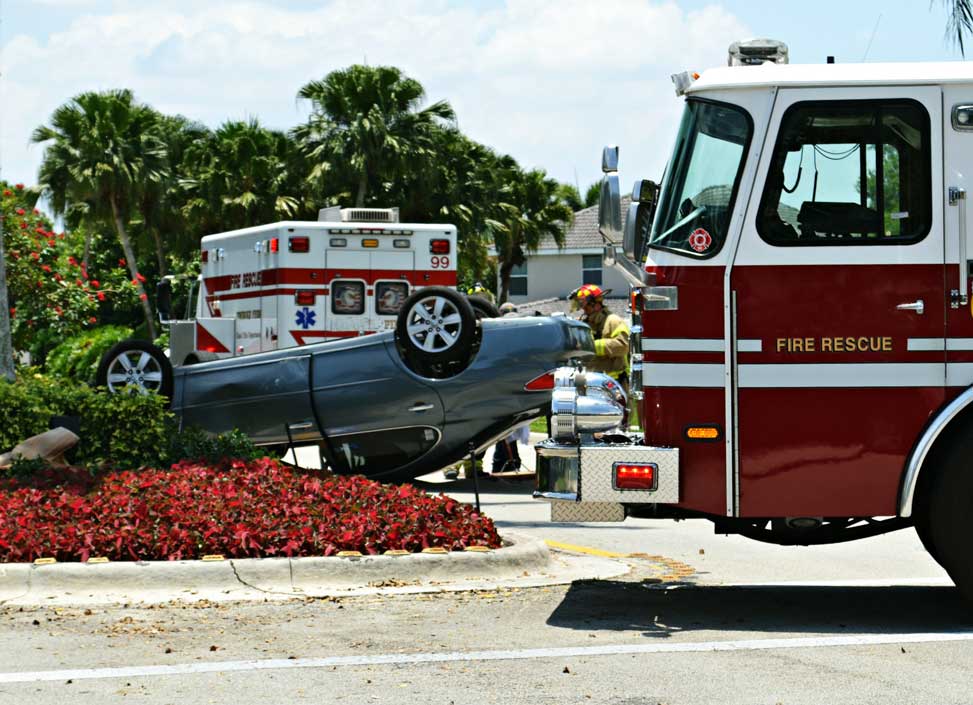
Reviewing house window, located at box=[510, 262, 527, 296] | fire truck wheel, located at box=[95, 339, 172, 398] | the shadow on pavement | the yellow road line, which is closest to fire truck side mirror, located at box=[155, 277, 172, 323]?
fire truck wheel, located at box=[95, 339, 172, 398]

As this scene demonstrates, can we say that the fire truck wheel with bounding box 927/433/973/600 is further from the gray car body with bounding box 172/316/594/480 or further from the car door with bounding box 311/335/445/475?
the car door with bounding box 311/335/445/475

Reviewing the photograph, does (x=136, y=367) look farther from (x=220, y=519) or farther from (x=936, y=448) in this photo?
(x=936, y=448)

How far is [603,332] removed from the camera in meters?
14.1

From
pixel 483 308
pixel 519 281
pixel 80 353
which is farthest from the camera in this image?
pixel 519 281

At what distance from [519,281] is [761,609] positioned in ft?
155

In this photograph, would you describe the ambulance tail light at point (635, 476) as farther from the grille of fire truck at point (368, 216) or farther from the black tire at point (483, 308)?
the grille of fire truck at point (368, 216)

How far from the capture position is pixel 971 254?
7.21 metres

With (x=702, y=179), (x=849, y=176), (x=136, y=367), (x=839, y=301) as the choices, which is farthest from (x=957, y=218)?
(x=136, y=367)

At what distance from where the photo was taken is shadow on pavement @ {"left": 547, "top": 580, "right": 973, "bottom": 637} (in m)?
7.51

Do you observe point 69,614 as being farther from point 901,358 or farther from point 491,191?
point 491,191

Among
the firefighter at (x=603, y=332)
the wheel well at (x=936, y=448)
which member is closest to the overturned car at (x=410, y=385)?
the firefighter at (x=603, y=332)

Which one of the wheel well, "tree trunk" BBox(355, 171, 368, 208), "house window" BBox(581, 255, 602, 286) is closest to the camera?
the wheel well

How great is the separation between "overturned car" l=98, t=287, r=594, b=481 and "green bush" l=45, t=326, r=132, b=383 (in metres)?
21.6

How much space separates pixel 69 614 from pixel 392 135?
101ft
